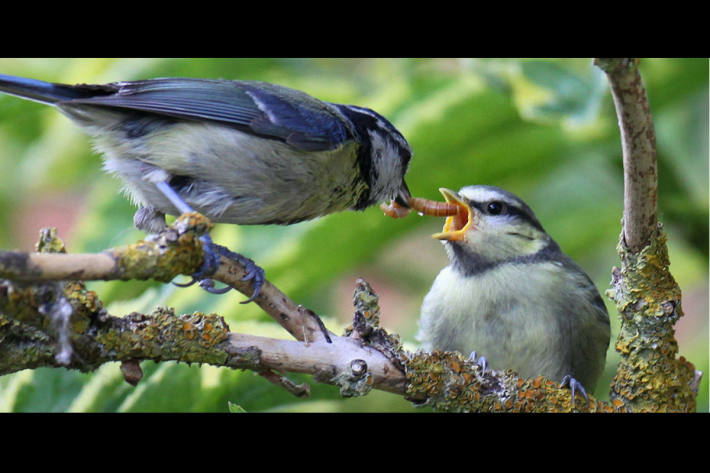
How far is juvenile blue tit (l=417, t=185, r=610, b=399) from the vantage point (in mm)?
1983

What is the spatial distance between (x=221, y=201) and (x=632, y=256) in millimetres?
889

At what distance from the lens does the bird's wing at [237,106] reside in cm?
191

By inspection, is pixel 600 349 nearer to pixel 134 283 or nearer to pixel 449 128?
pixel 449 128

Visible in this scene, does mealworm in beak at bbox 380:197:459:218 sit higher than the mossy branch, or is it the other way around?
mealworm in beak at bbox 380:197:459:218

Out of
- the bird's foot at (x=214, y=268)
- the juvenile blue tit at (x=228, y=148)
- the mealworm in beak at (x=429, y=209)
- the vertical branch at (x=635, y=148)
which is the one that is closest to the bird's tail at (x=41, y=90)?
the juvenile blue tit at (x=228, y=148)

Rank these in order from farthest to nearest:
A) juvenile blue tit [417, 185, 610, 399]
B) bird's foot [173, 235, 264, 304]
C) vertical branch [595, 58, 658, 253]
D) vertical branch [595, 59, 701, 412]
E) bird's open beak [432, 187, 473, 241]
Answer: bird's open beak [432, 187, 473, 241] < juvenile blue tit [417, 185, 610, 399] < vertical branch [595, 59, 701, 412] < bird's foot [173, 235, 264, 304] < vertical branch [595, 58, 658, 253]

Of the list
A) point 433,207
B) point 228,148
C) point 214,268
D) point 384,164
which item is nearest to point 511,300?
point 433,207

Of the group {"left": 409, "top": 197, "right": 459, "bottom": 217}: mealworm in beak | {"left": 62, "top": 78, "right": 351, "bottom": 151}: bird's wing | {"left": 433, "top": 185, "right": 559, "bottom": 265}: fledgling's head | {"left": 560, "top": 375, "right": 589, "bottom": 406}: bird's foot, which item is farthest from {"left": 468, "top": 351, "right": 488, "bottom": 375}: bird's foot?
{"left": 62, "top": 78, "right": 351, "bottom": 151}: bird's wing

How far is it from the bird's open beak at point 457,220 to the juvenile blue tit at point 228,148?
18cm

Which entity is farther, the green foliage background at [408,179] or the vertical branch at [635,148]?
the green foliage background at [408,179]

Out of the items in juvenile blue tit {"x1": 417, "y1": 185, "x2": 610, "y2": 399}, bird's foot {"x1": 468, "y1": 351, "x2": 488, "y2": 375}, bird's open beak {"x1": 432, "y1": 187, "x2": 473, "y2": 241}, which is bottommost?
bird's foot {"x1": 468, "y1": 351, "x2": 488, "y2": 375}

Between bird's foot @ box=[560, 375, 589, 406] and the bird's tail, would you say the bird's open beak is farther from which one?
the bird's tail

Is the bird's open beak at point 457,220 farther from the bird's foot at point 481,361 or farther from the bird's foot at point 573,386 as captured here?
the bird's foot at point 573,386

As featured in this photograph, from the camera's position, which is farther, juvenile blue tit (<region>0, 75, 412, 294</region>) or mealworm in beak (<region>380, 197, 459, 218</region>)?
mealworm in beak (<region>380, 197, 459, 218</region>)
